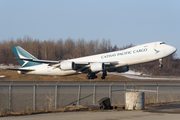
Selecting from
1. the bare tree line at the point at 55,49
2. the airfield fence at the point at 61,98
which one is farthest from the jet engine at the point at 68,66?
the bare tree line at the point at 55,49

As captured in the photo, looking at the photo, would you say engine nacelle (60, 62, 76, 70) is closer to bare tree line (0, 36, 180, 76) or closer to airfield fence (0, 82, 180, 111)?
airfield fence (0, 82, 180, 111)

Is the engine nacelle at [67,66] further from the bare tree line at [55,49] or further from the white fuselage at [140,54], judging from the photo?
the bare tree line at [55,49]

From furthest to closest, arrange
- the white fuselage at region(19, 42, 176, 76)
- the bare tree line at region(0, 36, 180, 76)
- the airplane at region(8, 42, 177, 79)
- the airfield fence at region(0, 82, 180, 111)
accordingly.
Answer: the bare tree line at region(0, 36, 180, 76), the airplane at region(8, 42, 177, 79), the white fuselage at region(19, 42, 176, 76), the airfield fence at region(0, 82, 180, 111)

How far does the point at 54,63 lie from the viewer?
3828 cm

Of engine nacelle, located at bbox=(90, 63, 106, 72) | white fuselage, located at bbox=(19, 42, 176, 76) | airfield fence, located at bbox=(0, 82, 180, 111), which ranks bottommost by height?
airfield fence, located at bbox=(0, 82, 180, 111)

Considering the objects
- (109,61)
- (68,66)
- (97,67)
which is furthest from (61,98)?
(109,61)

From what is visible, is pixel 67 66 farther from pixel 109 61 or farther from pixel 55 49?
pixel 55 49

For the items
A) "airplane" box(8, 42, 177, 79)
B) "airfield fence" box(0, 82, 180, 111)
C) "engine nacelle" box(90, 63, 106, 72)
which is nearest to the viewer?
"airfield fence" box(0, 82, 180, 111)

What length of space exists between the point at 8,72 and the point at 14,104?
39.0m

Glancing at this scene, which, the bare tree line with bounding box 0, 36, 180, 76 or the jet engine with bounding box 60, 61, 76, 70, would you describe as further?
the bare tree line with bounding box 0, 36, 180, 76

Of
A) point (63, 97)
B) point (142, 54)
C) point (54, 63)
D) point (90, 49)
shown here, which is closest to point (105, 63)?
point (142, 54)

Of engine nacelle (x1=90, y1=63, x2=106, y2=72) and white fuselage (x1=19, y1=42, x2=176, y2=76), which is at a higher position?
white fuselage (x1=19, y1=42, x2=176, y2=76)

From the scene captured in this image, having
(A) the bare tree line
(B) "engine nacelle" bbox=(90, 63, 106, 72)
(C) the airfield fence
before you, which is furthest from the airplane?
(A) the bare tree line

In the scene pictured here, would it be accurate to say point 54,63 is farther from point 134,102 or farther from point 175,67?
point 175,67
